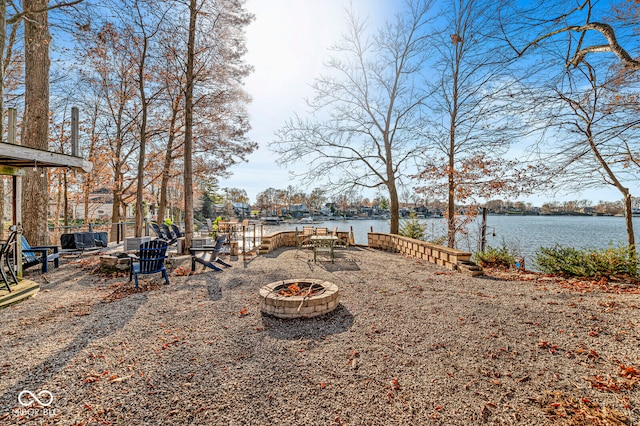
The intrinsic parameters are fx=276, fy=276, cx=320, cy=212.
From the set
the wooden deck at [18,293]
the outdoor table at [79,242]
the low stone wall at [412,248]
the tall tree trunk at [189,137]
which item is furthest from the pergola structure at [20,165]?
the low stone wall at [412,248]

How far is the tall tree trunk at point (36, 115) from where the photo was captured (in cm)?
729

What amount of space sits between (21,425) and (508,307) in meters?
5.18

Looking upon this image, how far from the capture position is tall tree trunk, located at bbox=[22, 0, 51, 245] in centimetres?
729

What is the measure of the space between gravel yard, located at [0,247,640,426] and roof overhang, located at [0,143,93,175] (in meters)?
2.23

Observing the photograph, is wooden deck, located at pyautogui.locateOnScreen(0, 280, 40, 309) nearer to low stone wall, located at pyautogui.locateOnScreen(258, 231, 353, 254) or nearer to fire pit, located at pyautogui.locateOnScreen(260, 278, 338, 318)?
fire pit, located at pyautogui.locateOnScreen(260, 278, 338, 318)

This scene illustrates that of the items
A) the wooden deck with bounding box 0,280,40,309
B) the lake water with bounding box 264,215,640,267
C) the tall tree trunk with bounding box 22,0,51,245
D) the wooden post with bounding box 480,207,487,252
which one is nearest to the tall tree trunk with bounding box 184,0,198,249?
the tall tree trunk with bounding box 22,0,51,245

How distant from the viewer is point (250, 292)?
16.2 feet

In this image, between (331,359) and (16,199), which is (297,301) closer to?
(331,359)

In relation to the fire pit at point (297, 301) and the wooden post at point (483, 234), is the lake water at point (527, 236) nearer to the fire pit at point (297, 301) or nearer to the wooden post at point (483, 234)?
the wooden post at point (483, 234)

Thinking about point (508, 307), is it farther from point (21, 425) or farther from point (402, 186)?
point (402, 186)

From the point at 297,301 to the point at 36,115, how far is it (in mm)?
8886

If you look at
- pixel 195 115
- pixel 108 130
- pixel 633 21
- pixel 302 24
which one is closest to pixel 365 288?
pixel 633 21

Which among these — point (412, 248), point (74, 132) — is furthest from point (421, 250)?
point (74, 132)

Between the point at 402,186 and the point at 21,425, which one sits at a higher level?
the point at 402,186
